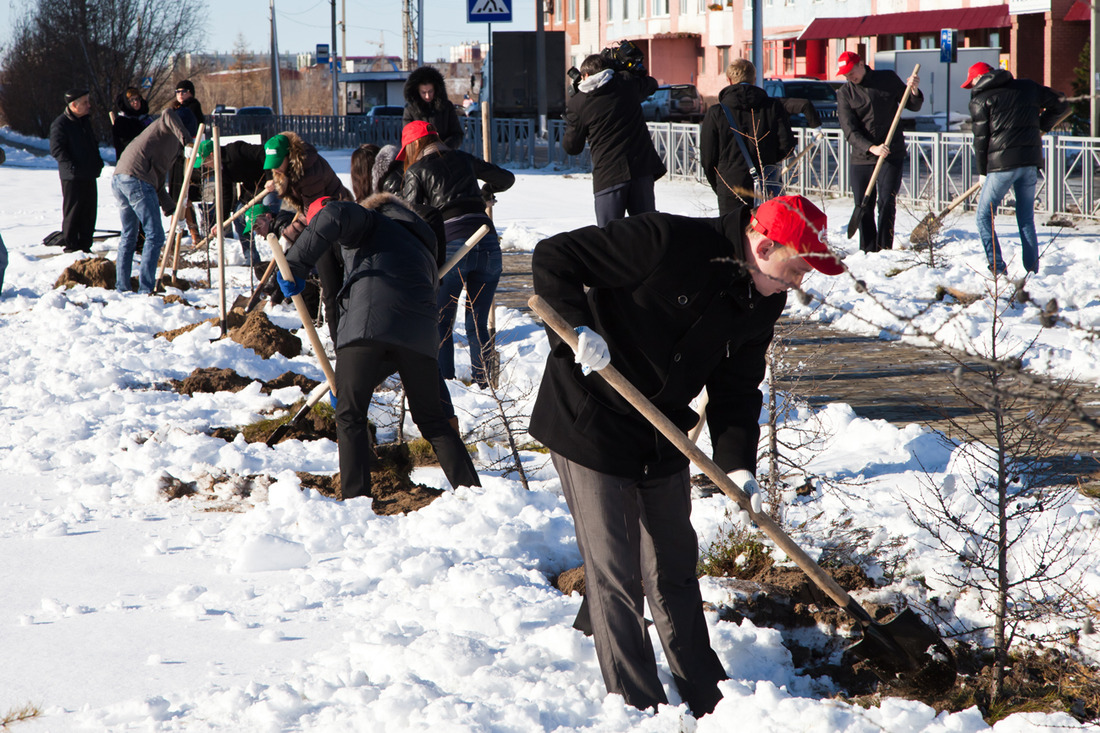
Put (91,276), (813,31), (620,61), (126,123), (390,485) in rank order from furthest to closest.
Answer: (813,31) → (126,123) → (91,276) → (620,61) → (390,485)

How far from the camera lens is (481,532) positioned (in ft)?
13.7

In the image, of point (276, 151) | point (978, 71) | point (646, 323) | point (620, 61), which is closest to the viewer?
point (646, 323)

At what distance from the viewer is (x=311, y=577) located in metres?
3.86

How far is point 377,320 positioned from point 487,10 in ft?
38.5

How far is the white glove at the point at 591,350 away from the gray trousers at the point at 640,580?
32 cm

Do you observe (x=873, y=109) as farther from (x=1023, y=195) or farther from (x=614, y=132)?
(x=614, y=132)

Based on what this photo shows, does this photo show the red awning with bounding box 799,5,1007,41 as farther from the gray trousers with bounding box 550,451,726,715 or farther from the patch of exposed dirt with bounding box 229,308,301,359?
the gray trousers with bounding box 550,451,726,715

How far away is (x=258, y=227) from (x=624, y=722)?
12.6ft

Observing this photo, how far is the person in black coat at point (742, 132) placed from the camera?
24.8ft

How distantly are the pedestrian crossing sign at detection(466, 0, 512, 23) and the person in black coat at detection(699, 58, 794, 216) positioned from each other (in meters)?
7.81

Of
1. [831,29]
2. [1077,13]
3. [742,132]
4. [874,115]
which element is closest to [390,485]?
[742,132]

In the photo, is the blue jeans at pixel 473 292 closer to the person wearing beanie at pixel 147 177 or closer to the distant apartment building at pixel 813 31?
the person wearing beanie at pixel 147 177

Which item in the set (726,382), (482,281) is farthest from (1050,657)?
(482,281)

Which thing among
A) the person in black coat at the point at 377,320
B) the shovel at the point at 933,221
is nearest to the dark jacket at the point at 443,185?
the person in black coat at the point at 377,320
